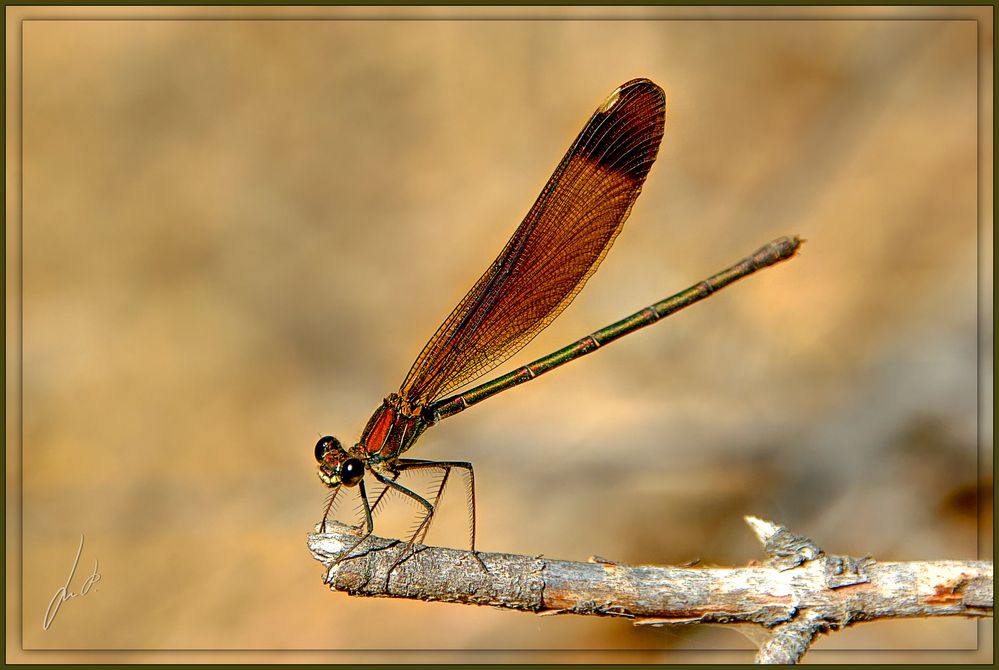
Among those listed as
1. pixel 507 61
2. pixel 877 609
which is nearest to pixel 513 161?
pixel 507 61

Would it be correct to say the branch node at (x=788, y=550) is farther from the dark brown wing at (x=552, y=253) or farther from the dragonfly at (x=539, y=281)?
the dark brown wing at (x=552, y=253)

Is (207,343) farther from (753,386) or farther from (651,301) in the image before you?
(753,386)

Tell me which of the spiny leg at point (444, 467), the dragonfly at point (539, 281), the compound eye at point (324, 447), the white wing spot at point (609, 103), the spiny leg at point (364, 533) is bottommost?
the spiny leg at point (364, 533)

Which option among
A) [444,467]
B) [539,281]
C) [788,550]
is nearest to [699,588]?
[788,550]

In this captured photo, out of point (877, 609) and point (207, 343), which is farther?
point (207, 343)

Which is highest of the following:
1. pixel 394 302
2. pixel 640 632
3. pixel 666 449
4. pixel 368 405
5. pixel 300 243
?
pixel 300 243
